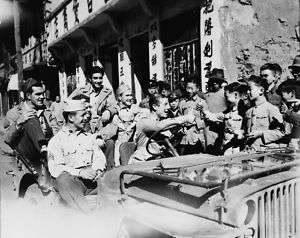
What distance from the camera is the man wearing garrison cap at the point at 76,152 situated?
3781 mm

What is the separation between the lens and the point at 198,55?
26.7 ft

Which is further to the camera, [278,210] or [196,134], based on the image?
[196,134]

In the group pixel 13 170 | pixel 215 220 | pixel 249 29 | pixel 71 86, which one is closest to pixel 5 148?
pixel 13 170

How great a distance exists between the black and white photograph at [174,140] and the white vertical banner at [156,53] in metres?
0.04

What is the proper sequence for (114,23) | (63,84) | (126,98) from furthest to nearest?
1. (63,84)
2. (114,23)
3. (126,98)

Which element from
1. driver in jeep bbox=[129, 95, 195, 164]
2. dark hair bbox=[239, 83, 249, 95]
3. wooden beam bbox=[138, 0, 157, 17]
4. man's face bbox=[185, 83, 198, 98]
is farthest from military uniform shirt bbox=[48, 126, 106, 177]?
wooden beam bbox=[138, 0, 157, 17]

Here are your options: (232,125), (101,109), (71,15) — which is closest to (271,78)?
(232,125)

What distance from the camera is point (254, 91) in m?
4.62

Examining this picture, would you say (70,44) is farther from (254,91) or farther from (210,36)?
(254,91)

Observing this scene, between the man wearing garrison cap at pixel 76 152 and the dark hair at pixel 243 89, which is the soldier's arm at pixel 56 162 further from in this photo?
the dark hair at pixel 243 89

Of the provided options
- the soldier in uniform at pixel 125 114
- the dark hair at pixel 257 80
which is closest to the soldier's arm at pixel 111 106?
the soldier in uniform at pixel 125 114

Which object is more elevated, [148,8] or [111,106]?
[148,8]

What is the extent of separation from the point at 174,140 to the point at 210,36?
3.33 metres

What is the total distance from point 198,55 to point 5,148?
455cm
